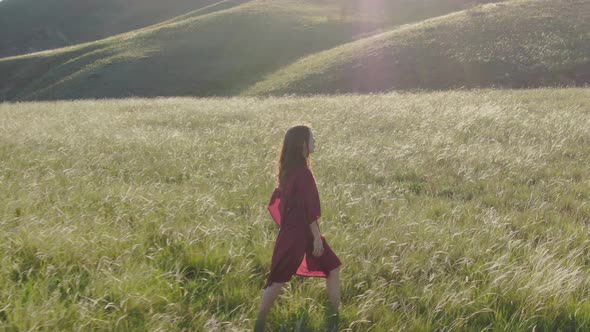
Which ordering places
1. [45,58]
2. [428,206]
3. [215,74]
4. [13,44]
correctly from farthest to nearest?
[13,44]
[45,58]
[215,74]
[428,206]

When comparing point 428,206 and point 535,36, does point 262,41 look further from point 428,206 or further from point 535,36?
point 428,206

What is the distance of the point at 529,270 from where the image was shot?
445 centimetres

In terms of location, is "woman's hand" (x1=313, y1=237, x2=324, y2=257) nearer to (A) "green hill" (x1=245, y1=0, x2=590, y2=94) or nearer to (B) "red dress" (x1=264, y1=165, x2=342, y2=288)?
(B) "red dress" (x1=264, y1=165, x2=342, y2=288)

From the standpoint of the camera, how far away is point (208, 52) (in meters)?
58.9

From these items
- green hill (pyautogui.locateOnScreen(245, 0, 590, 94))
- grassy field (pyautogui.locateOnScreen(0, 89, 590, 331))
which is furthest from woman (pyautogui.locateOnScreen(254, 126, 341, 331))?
green hill (pyautogui.locateOnScreen(245, 0, 590, 94))

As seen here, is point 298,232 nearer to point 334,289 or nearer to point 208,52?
point 334,289

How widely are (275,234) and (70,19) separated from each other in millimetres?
158276

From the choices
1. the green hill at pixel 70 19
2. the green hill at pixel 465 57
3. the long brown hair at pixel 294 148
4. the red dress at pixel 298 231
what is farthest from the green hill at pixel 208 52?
the green hill at pixel 70 19

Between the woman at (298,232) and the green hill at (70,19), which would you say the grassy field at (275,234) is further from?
the green hill at (70,19)

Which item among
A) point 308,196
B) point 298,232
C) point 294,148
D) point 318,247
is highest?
point 294,148

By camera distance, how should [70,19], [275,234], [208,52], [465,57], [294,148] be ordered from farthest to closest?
1. [70,19]
2. [208,52]
3. [465,57]
4. [275,234]
5. [294,148]

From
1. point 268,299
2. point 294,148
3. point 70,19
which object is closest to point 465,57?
point 294,148

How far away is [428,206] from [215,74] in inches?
1908

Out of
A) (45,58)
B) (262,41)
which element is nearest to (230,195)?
(262,41)
